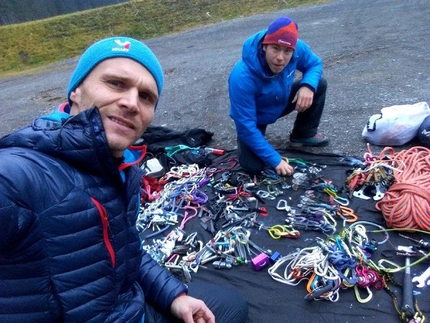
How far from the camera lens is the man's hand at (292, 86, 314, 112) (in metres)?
3.98

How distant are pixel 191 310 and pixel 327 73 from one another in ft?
19.5

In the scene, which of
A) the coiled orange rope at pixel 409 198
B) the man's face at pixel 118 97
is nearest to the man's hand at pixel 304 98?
the coiled orange rope at pixel 409 198

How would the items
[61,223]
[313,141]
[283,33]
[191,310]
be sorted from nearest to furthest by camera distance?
1. [61,223]
2. [191,310]
3. [283,33]
4. [313,141]

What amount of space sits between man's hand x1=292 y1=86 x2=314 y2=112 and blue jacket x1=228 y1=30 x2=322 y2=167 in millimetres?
87

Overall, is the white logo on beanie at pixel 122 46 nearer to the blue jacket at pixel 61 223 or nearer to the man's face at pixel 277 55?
the blue jacket at pixel 61 223

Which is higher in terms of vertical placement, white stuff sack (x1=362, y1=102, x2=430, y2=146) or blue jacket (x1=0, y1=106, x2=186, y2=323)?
blue jacket (x1=0, y1=106, x2=186, y2=323)

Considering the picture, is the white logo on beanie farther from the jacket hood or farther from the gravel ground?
the gravel ground

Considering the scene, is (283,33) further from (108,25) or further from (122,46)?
(108,25)

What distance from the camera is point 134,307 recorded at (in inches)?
69.7

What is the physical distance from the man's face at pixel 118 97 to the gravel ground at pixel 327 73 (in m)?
3.09

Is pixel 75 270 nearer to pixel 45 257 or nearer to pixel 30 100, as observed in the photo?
pixel 45 257

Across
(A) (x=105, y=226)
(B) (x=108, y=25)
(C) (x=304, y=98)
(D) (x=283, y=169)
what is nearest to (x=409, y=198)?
(D) (x=283, y=169)

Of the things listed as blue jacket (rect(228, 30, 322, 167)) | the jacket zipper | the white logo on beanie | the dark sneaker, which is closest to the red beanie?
blue jacket (rect(228, 30, 322, 167))

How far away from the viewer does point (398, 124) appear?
3.92 meters
